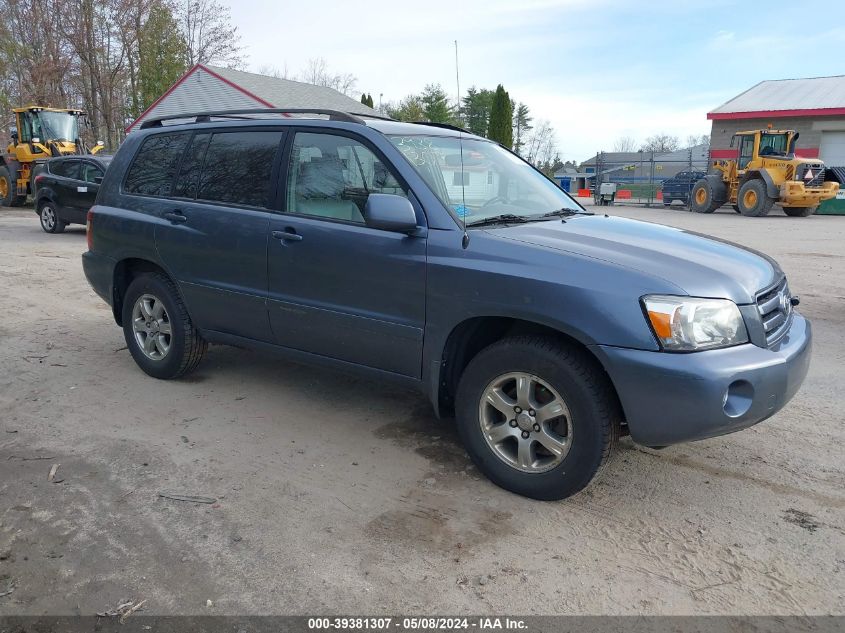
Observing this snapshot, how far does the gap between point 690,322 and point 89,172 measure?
14.4 m

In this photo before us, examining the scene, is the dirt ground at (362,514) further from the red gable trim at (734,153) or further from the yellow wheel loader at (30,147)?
the red gable trim at (734,153)

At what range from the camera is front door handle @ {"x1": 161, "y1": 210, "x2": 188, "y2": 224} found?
457 cm

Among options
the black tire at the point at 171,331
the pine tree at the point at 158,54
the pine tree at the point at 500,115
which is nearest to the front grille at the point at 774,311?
the black tire at the point at 171,331

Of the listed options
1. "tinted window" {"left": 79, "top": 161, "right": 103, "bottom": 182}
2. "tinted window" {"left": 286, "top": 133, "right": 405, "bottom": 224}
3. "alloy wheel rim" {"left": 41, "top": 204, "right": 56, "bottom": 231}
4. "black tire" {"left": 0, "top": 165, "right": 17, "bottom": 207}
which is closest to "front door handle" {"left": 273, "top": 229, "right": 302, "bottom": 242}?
"tinted window" {"left": 286, "top": 133, "right": 405, "bottom": 224}

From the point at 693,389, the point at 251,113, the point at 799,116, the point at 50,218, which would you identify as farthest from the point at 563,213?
the point at 799,116

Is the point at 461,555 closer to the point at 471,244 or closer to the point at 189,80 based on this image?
the point at 471,244

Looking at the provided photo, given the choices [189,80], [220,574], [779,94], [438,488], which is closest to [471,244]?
[438,488]

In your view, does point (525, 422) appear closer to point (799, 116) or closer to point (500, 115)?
point (799, 116)

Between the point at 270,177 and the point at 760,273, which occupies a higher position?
the point at 270,177

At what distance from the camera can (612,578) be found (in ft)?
8.80

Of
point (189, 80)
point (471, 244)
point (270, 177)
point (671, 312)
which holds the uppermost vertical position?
point (189, 80)

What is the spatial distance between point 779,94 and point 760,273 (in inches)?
1553

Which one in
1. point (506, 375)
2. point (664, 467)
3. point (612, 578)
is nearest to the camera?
point (612, 578)

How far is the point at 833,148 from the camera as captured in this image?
113ft
